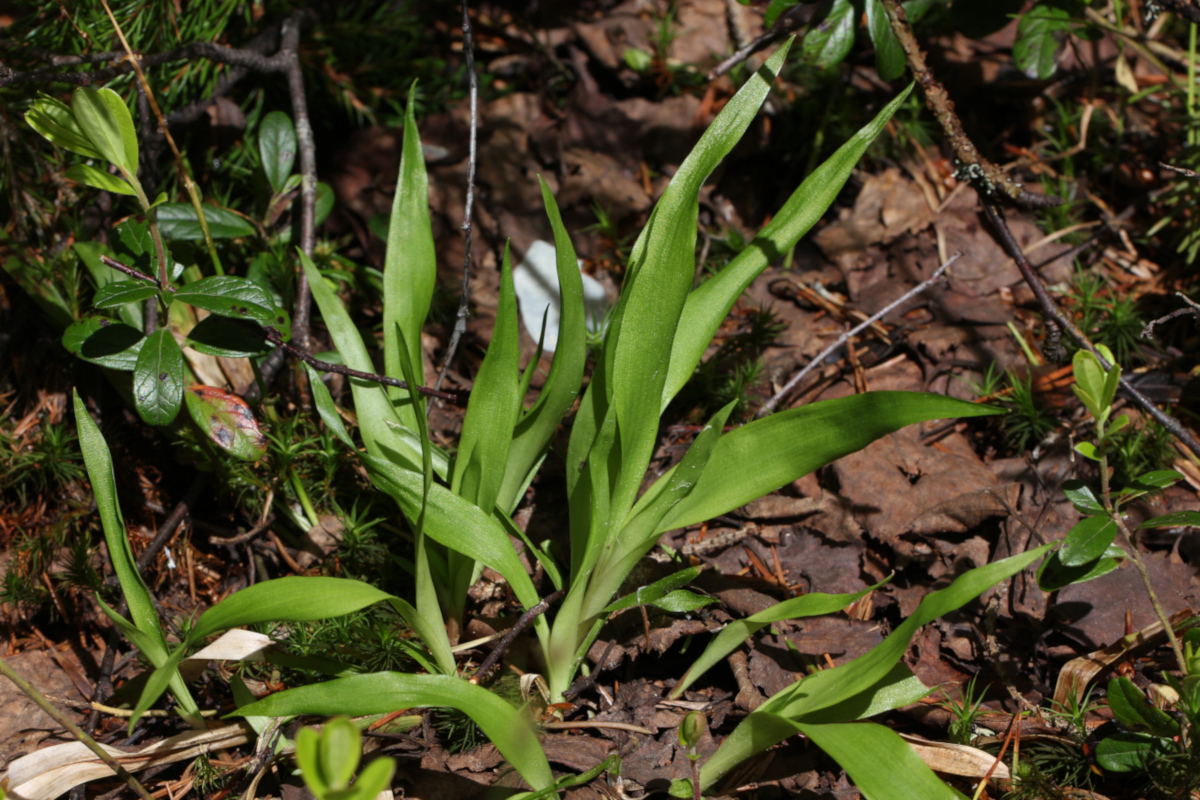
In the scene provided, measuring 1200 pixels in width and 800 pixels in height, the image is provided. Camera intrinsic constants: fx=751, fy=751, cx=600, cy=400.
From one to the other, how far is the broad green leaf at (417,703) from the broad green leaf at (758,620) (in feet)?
1.19

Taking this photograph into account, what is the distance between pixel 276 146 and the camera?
1.80 m

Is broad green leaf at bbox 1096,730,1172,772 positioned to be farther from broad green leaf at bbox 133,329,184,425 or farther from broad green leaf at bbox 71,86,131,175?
broad green leaf at bbox 71,86,131,175

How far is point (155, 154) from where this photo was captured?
171cm

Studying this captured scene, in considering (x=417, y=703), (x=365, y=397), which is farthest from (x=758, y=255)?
(x=417, y=703)

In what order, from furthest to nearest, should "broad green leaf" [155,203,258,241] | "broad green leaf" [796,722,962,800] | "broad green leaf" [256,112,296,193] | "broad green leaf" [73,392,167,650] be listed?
"broad green leaf" [256,112,296,193] < "broad green leaf" [155,203,258,241] < "broad green leaf" [73,392,167,650] < "broad green leaf" [796,722,962,800]

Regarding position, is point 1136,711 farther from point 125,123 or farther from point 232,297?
point 125,123

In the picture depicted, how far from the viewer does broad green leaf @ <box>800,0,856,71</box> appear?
186 cm

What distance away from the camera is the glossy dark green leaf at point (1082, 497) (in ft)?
4.30

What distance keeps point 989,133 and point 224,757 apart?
8.89 feet

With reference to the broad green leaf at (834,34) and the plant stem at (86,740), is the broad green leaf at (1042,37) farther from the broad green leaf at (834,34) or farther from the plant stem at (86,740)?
the plant stem at (86,740)

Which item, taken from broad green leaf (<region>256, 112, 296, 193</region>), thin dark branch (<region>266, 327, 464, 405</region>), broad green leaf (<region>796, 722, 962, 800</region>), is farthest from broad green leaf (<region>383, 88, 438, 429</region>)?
broad green leaf (<region>796, 722, 962, 800</region>)

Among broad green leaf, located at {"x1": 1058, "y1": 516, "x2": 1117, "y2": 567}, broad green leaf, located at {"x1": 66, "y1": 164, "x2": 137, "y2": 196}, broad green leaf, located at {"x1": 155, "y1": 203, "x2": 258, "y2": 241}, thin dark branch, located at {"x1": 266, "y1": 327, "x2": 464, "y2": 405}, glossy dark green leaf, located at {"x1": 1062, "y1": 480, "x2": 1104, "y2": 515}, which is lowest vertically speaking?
broad green leaf, located at {"x1": 1058, "y1": 516, "x2": 1117, "y2": 567}

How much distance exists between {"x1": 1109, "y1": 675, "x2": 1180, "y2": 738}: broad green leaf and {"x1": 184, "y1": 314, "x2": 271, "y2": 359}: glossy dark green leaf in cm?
161

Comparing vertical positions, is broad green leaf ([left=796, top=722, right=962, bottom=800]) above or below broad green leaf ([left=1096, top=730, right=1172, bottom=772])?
above
